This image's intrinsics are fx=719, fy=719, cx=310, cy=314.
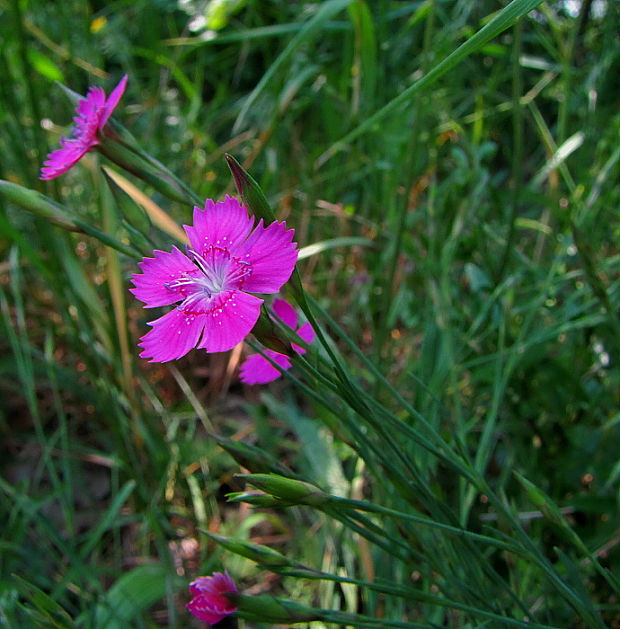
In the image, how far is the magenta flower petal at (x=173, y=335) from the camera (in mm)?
490

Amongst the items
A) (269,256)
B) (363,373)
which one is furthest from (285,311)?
(363,373)

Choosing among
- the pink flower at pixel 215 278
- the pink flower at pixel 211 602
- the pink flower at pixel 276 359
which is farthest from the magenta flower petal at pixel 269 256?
the pink flower at pixel 211 602

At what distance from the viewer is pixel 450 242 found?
97cm

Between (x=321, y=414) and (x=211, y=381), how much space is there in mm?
867

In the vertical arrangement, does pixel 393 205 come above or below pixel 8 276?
above

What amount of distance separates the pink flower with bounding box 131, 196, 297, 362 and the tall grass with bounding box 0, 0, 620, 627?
2.5 inches

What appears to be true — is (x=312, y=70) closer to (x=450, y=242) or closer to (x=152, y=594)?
(x=450, y=242)

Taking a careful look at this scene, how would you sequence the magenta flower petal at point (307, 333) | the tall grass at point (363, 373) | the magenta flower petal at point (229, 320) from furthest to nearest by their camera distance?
the tall grass at point (363, 373)
the magenta flower petal at point (307, 333)
the magenta flower petal at point (229, 320)

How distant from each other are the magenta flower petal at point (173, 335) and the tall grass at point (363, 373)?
94mm

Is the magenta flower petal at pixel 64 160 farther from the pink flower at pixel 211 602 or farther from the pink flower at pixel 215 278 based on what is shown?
the pink flower at pixel 211 602

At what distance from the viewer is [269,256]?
19.6 inches

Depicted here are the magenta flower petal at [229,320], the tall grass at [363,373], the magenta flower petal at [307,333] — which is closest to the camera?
the magenta flower petal at [229,320]

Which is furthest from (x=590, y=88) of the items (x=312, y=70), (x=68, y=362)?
(x=68, y=362)

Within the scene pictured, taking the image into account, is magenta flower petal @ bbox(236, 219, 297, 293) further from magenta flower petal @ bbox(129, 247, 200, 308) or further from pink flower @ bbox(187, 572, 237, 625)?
pink flower @ bbox(187, 572, 237, 625)
